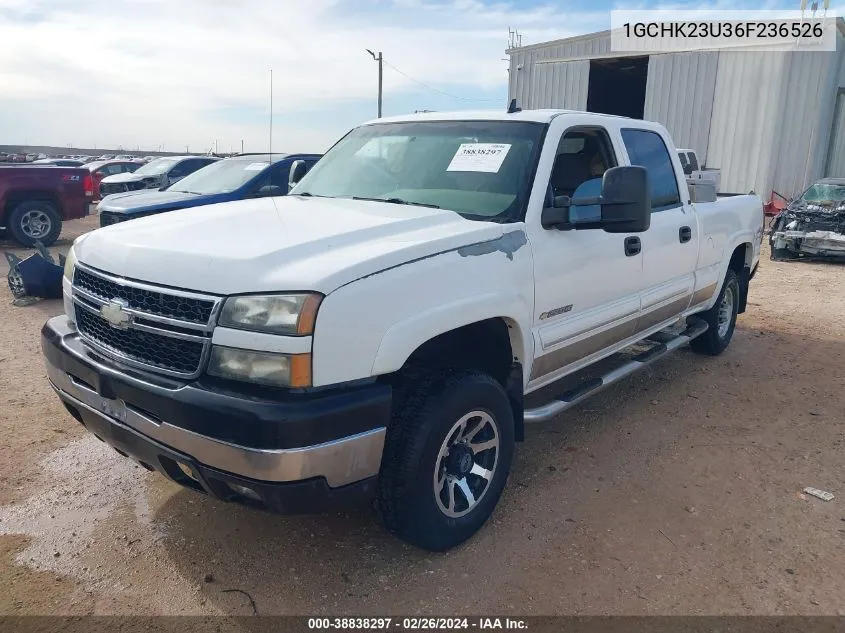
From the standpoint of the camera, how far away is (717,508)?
3.44 meters

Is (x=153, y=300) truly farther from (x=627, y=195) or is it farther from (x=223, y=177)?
(x=223, y=177)

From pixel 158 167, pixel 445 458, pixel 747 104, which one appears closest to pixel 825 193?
pixel 747 104

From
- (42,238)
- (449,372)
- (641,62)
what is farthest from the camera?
(641,62)

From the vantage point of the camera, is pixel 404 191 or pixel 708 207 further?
pixel 708 207

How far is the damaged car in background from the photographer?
11859 millimetres

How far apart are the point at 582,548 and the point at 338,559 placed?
43.1 inches

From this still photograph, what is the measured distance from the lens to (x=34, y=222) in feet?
39.0

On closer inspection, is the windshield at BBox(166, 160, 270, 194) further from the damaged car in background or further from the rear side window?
the damaged car in background

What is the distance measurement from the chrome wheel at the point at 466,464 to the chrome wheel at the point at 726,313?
12.4 feet

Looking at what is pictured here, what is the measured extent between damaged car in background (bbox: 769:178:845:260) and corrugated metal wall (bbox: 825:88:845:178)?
21.3ft

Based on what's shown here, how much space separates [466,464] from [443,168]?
1.58 meters

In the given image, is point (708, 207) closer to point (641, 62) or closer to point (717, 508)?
point (717, 508)

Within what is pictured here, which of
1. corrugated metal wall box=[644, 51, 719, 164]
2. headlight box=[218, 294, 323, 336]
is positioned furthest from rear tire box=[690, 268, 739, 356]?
corrugated metal wall box=[644, 51, 719, 164]

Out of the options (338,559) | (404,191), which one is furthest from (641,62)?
(338,559)
